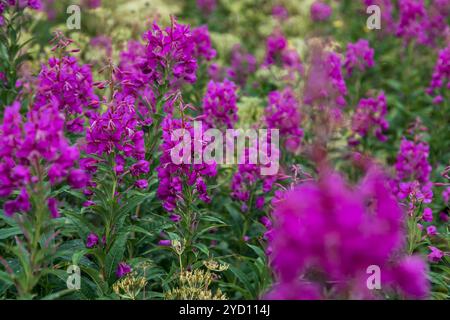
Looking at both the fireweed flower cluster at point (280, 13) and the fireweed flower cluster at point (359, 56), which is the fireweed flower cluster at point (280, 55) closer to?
the fireweed flower cluster at point (359, 56)

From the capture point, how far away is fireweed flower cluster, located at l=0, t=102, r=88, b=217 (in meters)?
3.01

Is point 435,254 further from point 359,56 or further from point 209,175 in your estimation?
point 359,56

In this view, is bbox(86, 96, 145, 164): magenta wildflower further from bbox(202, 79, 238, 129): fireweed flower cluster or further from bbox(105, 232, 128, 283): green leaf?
bbox(202, 79, 238, 129): fireweed flower cluster

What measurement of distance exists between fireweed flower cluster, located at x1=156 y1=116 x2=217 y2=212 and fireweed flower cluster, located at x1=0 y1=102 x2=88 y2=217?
2.99 ft

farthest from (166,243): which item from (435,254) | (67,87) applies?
(435,254)

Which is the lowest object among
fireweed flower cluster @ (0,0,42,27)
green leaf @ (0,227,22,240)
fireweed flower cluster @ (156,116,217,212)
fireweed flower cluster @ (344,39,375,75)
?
green leaf @ (0,227,22,240)

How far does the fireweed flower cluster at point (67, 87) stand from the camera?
14.0ft

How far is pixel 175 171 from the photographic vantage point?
4059mm

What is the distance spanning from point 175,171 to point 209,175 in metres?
0.27

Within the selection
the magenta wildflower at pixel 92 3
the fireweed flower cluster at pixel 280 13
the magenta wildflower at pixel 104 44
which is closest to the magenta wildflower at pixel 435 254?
the magenta wildflower at pixel 104 44

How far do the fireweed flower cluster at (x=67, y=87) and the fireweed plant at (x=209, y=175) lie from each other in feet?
0.05

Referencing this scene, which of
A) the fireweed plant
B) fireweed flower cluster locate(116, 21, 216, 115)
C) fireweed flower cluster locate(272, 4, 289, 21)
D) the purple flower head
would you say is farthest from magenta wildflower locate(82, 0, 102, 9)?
the purple flower head
